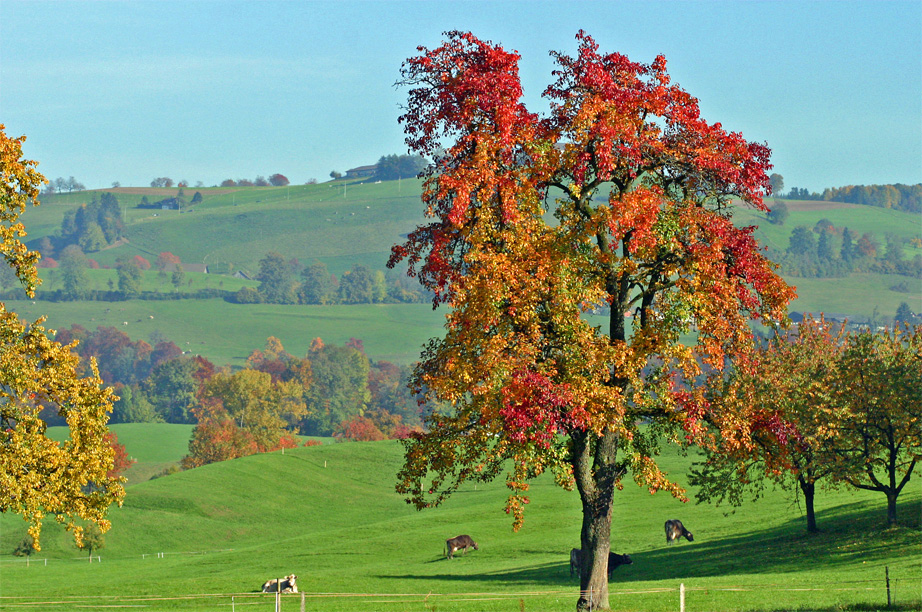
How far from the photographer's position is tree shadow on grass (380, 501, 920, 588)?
5041cm

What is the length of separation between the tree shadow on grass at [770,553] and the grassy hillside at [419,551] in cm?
20

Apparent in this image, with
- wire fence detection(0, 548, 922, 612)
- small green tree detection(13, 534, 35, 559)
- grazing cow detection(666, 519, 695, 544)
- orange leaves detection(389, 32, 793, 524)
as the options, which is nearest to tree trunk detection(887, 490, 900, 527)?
wire fence detection(0, 548, 922, 612)

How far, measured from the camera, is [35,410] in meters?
30.0

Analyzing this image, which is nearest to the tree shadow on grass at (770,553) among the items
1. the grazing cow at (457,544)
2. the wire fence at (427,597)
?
the grazing cow at (457,544)

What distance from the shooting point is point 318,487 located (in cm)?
12781

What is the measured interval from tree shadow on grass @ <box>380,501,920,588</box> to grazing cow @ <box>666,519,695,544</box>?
0.81m

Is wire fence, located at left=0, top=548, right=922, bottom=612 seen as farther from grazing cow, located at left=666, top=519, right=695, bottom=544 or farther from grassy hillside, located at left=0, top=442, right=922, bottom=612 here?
grazing cow, located at left=666, top=519, right=695, bottom=544

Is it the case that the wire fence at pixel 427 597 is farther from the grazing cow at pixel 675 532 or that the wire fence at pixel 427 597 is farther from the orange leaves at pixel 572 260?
the grazing cow at pixel 675 532

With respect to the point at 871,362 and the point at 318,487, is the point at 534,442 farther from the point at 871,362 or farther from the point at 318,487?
the point at 318,487

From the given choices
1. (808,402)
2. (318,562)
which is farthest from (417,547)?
(808,402)

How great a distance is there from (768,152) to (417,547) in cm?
5766

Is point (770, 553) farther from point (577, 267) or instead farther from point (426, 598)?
point (577, 267)

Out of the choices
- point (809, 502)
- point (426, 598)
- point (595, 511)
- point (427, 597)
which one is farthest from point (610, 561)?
point (595, 511)

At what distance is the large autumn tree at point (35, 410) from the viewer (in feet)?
94.6
